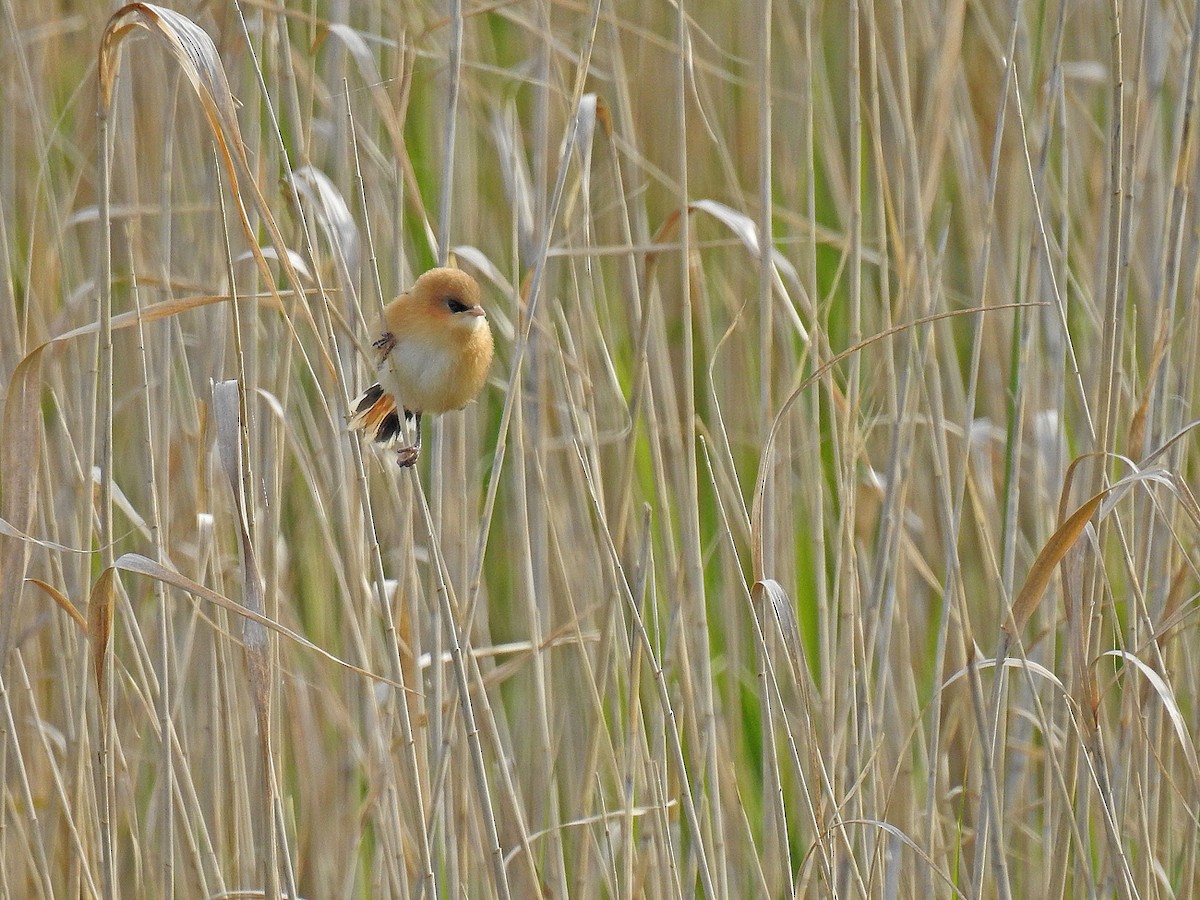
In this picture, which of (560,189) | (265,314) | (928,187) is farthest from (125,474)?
(928,187)

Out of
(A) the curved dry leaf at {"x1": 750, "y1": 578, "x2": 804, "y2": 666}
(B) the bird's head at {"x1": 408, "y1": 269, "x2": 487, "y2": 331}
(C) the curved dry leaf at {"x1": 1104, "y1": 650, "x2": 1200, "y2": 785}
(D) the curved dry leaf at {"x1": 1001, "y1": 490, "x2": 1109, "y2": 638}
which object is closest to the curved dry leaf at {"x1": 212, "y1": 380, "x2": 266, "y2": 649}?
(A) the curved dry leaf at {"x1": 750, "y1": 578, "x2": 804, "y2": 666}

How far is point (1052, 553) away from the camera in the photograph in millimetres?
1373

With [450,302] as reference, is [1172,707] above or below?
below

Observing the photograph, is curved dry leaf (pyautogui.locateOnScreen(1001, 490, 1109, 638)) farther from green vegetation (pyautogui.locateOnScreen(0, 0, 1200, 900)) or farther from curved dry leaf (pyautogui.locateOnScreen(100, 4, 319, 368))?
curved dry leaf (pyautogui.locateOnScreen(100, 4, 319, 368))

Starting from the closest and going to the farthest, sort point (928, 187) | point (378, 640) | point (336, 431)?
point (336, 431)
point (928, 187)
point (378, 640)

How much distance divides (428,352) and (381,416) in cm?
14

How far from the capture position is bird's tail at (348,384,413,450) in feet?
6.35

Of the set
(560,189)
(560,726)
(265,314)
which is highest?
(560,189)

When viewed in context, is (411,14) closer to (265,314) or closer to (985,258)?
(265,314)

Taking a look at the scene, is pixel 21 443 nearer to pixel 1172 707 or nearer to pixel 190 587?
pixel 190 587

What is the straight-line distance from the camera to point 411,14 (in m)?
2.12

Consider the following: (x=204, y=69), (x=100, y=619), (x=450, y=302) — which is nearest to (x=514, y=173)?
(x=450, y=302)

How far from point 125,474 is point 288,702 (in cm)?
68

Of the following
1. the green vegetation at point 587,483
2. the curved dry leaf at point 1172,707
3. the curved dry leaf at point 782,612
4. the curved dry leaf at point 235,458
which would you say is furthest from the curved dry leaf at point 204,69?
the curved dry leaf at point 1172,707
